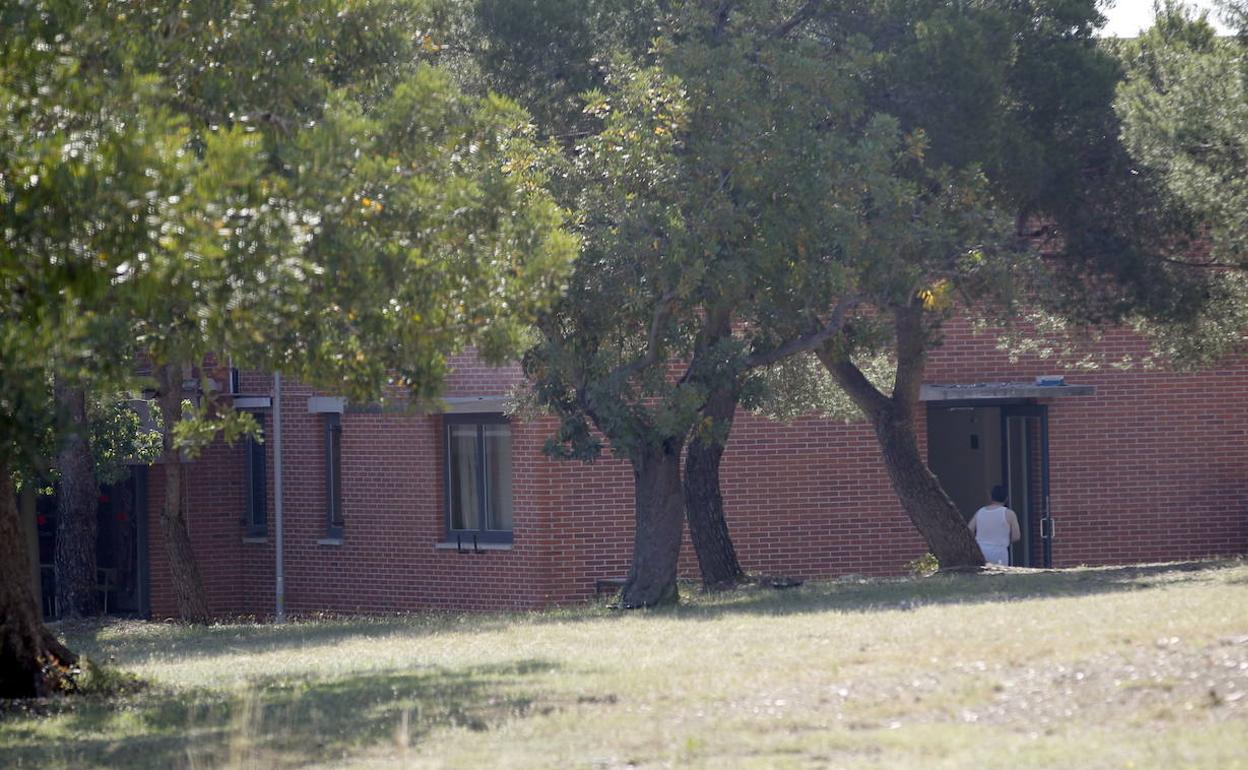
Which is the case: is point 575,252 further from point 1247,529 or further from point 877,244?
point 1247,529

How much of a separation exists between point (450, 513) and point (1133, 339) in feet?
31.2

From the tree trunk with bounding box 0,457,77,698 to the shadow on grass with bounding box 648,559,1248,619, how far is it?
17.8 feet

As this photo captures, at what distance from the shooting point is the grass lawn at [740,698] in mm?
7273

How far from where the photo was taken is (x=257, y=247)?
7457mm

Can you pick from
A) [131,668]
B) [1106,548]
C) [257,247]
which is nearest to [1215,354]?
[1106,548]

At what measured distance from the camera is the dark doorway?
2533 cm

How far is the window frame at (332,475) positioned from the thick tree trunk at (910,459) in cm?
837

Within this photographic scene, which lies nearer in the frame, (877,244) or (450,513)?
(877,244)

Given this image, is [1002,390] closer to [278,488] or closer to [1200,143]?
[1200,143]

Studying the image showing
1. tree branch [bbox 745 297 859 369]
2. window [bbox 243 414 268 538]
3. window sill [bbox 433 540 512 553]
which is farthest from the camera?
window [bbox 243 414 268 538]

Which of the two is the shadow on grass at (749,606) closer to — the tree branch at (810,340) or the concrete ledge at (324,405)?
the tree branch at (810,340)

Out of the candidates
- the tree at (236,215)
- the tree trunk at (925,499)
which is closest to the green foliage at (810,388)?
the tree trunk at (925,499)

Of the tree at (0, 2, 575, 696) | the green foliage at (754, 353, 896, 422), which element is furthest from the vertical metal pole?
the tree at (0, 2, 575, 696)

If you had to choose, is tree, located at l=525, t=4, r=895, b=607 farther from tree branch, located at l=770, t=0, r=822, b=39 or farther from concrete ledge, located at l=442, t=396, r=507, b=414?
concrete ledge, located at l=442, t=396, r=507, b=414
